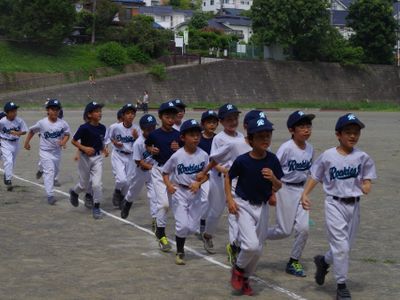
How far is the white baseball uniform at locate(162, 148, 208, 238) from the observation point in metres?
8.93

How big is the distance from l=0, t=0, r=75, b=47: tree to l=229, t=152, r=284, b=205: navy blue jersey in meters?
57.7

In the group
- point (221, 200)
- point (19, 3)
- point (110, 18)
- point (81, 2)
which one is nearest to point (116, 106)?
point (19, 3)

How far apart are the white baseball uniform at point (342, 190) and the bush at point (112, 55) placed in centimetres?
5796

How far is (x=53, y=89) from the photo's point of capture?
5662 centimetres

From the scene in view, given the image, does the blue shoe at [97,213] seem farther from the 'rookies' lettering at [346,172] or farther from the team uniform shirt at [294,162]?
the 'rookies' lettering at [346,172]

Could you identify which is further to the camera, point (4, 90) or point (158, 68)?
point (158, 68)

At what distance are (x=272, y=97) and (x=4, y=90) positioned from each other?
24.8 m

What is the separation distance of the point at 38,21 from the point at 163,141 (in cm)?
5620

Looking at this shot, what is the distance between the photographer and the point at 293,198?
27.7 ft

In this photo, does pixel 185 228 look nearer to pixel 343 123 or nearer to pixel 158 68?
pixel 343 123

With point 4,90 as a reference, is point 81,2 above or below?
above

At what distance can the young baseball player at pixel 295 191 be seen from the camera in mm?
8273

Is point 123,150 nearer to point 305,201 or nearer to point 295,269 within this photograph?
point 295,269

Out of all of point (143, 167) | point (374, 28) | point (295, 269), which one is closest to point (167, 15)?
point (374, 28)
